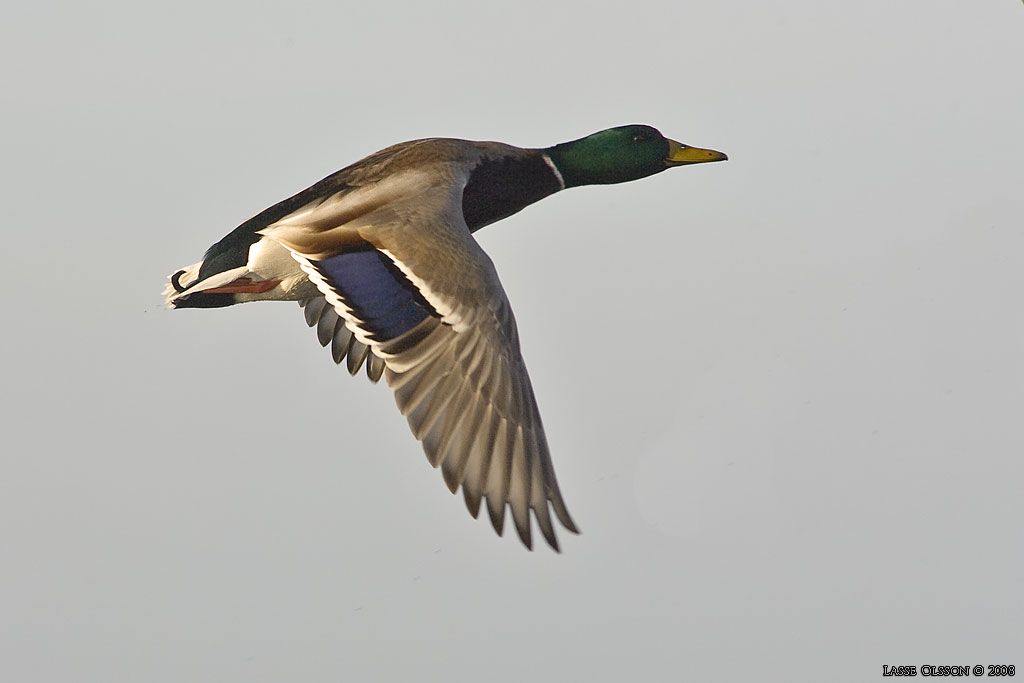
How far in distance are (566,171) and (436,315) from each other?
2577 millimetres

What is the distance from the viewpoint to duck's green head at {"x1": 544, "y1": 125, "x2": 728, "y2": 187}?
8.64 metres

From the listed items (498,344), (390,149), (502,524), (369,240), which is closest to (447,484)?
(502,524)

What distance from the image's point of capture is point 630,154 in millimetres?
8695

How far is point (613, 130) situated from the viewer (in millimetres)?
8734

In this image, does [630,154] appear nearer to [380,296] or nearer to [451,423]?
[380,296]

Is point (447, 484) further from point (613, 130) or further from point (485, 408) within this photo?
point (613, 130)

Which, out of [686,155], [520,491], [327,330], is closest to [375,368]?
[327,330]

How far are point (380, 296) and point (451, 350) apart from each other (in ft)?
1.29

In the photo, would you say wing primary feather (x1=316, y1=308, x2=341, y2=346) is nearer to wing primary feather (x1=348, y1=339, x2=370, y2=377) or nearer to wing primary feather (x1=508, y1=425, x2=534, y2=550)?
wing primary feather (x1=348, y1=339, x2=370, y2=377)

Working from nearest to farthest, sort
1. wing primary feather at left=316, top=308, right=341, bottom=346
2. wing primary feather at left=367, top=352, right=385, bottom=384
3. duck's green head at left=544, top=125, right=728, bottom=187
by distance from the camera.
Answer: wing primary feather at left=367, top=352, right=385, bottom=384, wing primary feather at left=316, top=308, right=341, bottom=346, duck's green head at left=544, top=125, right=728, bottom=187

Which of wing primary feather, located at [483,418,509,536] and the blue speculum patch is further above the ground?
the blue speculum patch

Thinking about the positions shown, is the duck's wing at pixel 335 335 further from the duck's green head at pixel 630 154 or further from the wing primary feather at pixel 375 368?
the duck's green head at pixel 630 154

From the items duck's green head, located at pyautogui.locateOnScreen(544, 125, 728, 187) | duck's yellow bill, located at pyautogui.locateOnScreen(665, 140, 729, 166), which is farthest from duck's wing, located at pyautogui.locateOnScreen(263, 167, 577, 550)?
duck's yellow bill, located at pyautogui.locateOnScreen(665, 140, 729, 166)

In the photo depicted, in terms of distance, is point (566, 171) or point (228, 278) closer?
point (228, 278)
